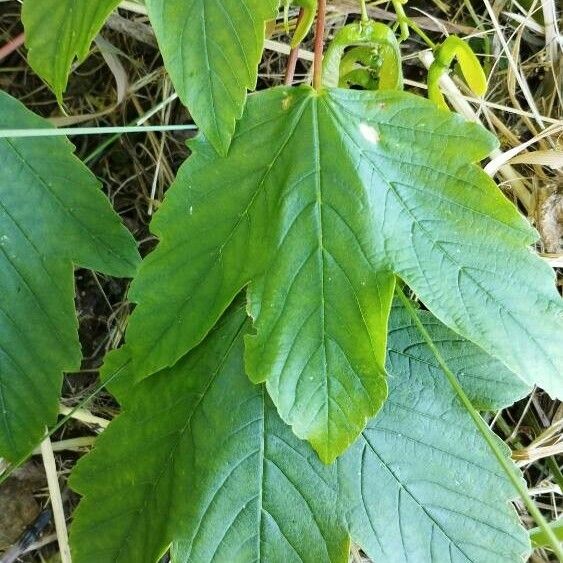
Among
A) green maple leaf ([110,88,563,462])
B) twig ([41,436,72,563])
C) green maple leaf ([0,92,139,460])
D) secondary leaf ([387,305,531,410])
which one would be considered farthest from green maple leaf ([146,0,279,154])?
twig ([41,436,72,563])

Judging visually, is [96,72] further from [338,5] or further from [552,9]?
[552,9]

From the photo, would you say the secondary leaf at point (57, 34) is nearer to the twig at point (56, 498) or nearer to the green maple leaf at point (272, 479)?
the green maple leaf at point (272, 479)

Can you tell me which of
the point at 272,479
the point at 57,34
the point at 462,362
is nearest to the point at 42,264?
the point at 57,34

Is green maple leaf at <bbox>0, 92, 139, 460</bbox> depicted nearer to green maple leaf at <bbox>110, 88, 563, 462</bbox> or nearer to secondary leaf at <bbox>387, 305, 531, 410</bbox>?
green maple leaf at <bbox>110, 88, 563, 462</bbox>

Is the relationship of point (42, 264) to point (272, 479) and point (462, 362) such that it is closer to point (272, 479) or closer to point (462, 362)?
point (272, 479)

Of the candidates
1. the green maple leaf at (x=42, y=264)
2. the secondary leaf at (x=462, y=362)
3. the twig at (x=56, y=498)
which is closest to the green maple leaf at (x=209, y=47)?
the green maple leaf at (x=42, y=264)
